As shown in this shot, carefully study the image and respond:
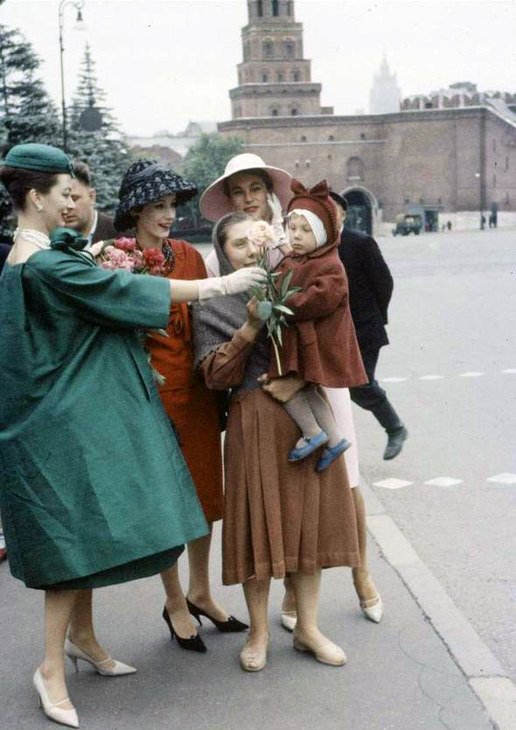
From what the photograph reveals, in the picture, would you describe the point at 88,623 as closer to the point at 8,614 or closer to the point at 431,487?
the point at 8,614

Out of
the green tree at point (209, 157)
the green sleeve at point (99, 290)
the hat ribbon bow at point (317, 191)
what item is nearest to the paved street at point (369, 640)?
the green sleeve at point (99, 290)

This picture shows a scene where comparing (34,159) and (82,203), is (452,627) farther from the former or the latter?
(82,203)

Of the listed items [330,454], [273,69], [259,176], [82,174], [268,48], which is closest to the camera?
[330,454]

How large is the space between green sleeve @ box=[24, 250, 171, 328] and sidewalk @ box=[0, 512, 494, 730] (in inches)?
55.3

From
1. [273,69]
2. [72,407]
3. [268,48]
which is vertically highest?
[268,48]

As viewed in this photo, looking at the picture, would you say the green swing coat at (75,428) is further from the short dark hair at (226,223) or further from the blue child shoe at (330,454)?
the blue child shoe at (330,454)

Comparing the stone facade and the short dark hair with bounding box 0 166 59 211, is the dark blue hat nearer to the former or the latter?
the short dark hair with bounding box 0 166 59 211

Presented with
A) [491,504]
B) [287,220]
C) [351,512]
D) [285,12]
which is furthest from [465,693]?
[285,12]

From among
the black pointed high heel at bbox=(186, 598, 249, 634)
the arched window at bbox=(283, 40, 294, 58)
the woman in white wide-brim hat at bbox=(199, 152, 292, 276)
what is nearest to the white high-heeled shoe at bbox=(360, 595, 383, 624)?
the black pointed high heel at bbox=(186, 598, 249, 634)

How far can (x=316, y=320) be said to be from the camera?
401cm

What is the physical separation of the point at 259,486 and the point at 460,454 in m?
4.07

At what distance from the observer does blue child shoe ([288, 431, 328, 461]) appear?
13.2 ft

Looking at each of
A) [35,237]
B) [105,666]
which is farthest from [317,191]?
[105,666]

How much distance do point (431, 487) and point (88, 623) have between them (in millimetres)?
3332
